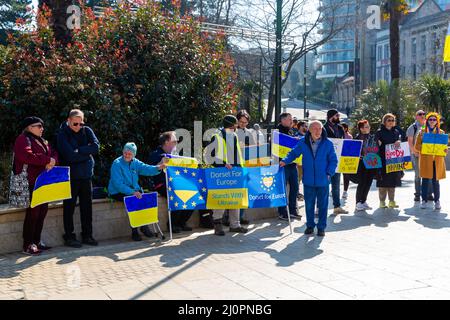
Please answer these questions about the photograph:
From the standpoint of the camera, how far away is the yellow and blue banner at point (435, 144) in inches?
418

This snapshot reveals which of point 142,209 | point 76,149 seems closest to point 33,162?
point 76,149

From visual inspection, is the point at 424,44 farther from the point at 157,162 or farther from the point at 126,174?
the point at 126,174

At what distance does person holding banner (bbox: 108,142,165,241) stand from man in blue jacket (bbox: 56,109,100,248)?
0.44 meters

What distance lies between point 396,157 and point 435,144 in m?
0.77

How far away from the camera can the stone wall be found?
7430 mm

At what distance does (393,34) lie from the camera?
26906 millimetres

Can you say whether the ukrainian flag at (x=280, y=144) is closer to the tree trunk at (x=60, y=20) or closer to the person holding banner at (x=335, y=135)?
the person holding banner at (x=335, y=135)

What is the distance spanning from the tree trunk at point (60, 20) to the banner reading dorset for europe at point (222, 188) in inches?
158

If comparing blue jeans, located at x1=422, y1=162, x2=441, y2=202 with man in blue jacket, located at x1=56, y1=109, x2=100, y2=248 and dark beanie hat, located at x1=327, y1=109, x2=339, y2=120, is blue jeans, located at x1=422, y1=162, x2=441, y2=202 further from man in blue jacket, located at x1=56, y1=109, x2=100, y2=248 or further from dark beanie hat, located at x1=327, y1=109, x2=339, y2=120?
man in blue jacket, located at x1=56, y1=109, x2=100, y2=248

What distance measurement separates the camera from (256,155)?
999 cm
